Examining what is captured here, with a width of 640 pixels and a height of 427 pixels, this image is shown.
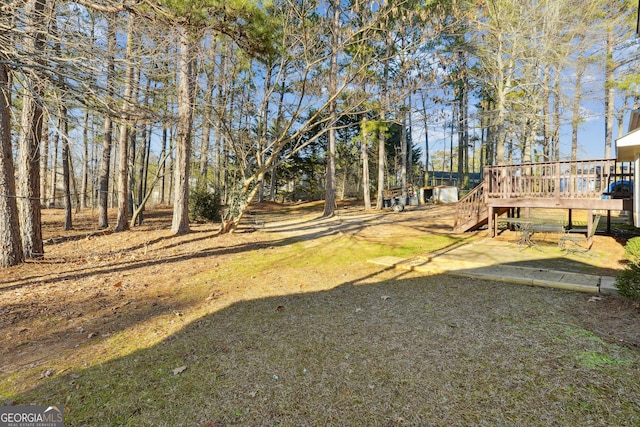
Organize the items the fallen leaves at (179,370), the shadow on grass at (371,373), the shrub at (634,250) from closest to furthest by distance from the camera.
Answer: the shadow on grass at (371,373) < the fallen leaves at (179,370) < the shrub at (634,250)

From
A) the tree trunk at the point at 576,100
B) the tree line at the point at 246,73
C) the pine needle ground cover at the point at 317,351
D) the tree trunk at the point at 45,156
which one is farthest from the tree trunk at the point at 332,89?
the tree trunk at the point at 576,100

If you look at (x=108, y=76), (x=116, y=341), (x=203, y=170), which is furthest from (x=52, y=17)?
(x=203, y=170)

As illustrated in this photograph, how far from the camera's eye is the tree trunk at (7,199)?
5.59 m

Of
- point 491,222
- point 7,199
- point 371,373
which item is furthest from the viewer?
point 491,222

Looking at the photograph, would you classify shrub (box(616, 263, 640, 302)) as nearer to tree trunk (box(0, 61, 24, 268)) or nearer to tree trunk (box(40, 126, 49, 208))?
tree trunk (box(40, 126, 49, 208))

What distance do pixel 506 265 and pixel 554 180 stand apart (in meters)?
4.01

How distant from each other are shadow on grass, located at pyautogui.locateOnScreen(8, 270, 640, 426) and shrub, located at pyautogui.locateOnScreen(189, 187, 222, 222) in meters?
10.4

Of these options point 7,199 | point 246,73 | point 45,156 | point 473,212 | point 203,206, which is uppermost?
point 246,73

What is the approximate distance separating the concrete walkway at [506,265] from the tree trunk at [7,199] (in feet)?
23.7

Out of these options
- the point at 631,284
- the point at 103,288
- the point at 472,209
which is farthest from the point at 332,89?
the point at 631,284

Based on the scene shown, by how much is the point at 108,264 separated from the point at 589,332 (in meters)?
8.18

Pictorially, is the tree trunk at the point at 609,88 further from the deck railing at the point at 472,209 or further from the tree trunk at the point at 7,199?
the tree trunk at the point at 7,199

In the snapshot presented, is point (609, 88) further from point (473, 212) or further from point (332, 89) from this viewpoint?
Answer: point (332, 89)

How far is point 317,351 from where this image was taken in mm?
3041
